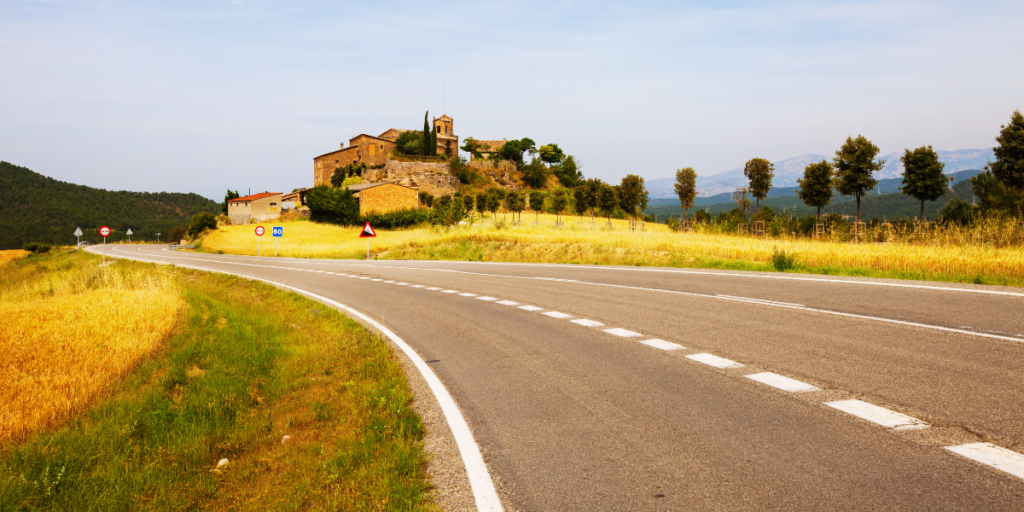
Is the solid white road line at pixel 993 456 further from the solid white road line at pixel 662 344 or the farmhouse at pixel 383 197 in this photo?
the farmhouse at pixel 383 197

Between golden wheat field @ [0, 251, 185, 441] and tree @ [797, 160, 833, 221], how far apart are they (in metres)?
48.6

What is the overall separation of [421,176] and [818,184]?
237 ft

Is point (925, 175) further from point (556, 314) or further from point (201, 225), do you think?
point (201, 225)

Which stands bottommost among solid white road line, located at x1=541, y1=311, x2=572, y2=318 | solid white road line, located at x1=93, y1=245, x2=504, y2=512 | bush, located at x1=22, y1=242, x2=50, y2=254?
bush, located at x1=22, y1=242, x2=50, y2=254

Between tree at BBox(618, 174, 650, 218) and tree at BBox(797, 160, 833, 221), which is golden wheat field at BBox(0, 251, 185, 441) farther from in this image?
tree at BBox(618, 174, 650, 218)

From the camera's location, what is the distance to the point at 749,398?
505 centimetres

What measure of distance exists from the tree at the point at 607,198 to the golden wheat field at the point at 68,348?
68.6 m

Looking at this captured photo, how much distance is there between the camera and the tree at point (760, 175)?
51000 mm

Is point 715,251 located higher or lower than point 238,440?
higher

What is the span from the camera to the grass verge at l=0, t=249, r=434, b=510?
4258 millimetres

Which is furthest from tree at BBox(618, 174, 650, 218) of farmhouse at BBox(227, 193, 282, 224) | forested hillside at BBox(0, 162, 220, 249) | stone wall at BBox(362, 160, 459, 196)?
forested hillside at BBox(0, 162, 220, 249)

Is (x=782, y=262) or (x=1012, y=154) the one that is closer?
(x=782, y=262)

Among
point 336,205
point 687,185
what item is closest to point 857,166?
point 687,185

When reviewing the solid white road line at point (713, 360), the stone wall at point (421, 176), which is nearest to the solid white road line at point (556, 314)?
the solid white road line at point (713, 360)
